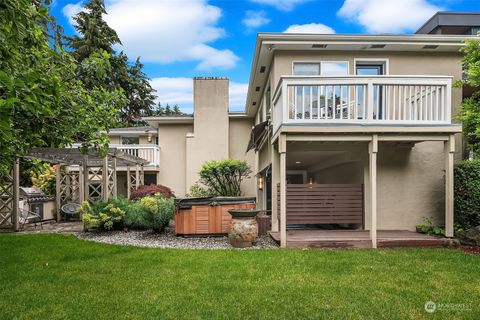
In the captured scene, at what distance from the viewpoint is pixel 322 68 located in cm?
979

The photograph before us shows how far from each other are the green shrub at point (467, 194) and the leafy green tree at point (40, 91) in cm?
823

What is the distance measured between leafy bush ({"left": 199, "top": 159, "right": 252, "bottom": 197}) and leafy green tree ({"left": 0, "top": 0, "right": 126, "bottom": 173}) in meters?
8.56

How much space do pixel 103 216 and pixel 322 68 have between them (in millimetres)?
8022

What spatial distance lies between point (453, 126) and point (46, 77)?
27.7 feet

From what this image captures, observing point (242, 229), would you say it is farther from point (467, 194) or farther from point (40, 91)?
point (467, 194)

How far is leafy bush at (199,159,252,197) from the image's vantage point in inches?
583

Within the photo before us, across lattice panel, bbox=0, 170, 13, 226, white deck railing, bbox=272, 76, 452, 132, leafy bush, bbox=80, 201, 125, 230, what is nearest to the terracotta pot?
white deck railing, bbox=272, 76, 452, 132

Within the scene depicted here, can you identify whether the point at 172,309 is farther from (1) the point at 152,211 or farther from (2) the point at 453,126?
(2) the point at 453,126

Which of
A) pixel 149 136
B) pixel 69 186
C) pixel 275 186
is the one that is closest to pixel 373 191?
pixel 275 186

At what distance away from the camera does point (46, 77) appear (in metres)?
4.02

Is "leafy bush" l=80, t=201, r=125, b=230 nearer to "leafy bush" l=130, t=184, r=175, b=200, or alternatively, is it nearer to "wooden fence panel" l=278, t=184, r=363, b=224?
"leafy bush" l=130, t=184, r=175, b=200

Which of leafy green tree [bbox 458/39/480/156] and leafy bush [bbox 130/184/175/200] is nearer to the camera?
leafy green tree [bbox 458/39/480/156]

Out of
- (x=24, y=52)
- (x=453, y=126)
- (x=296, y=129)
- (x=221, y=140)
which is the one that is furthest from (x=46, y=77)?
(x=221, y=140)

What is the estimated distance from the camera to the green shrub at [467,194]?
7.86m
